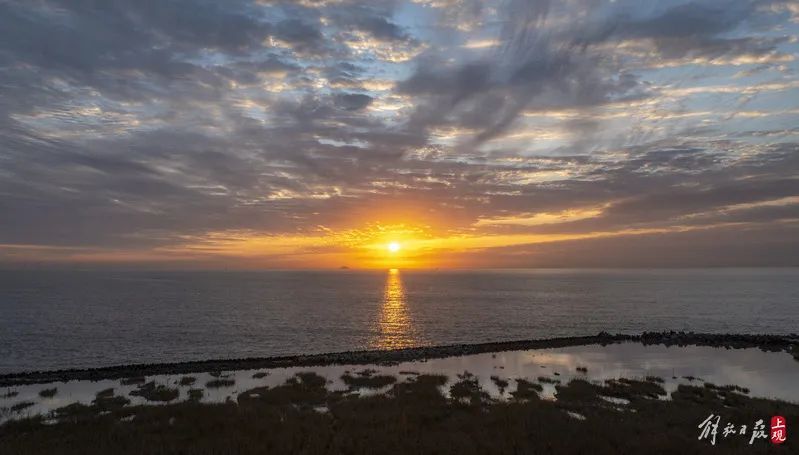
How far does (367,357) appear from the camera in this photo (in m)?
48.4

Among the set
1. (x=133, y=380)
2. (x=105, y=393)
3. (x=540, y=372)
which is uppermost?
(x=105, y=393)

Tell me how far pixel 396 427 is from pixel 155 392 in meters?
20.3

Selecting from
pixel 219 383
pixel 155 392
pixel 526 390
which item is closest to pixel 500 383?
pixel 526 390

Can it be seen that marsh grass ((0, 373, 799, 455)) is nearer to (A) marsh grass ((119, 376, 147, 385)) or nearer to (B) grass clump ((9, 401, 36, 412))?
(B) grass clump ((9, 401, 36, 412))

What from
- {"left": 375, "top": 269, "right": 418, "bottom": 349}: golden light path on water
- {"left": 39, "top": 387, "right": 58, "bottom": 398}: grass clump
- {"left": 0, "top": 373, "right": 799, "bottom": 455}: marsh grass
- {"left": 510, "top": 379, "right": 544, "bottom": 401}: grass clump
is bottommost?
{"left": 375, "top": 269, "right": 418, "bottom": 349}: golden light path on water

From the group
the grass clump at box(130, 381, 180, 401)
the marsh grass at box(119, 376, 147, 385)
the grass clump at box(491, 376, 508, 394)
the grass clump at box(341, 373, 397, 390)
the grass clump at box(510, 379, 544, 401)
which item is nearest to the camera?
the grass clump at box(510, 379, 544, 401)

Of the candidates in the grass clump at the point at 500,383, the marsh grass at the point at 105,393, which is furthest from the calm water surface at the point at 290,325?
the grass clump at the point at 500,383

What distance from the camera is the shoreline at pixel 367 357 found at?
3975 centimetres

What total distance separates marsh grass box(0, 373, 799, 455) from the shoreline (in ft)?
55.9

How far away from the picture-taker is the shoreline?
3975 centimetres

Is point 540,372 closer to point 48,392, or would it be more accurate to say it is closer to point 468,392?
point 468,392

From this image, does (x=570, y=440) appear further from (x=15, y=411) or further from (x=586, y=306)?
(x=586, y=306)

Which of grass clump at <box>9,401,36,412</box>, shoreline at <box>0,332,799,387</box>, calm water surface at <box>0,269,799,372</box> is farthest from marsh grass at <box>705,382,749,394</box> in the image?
grass clump at <box>9,401,36,412</box>

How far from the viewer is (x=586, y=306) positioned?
117250mm
